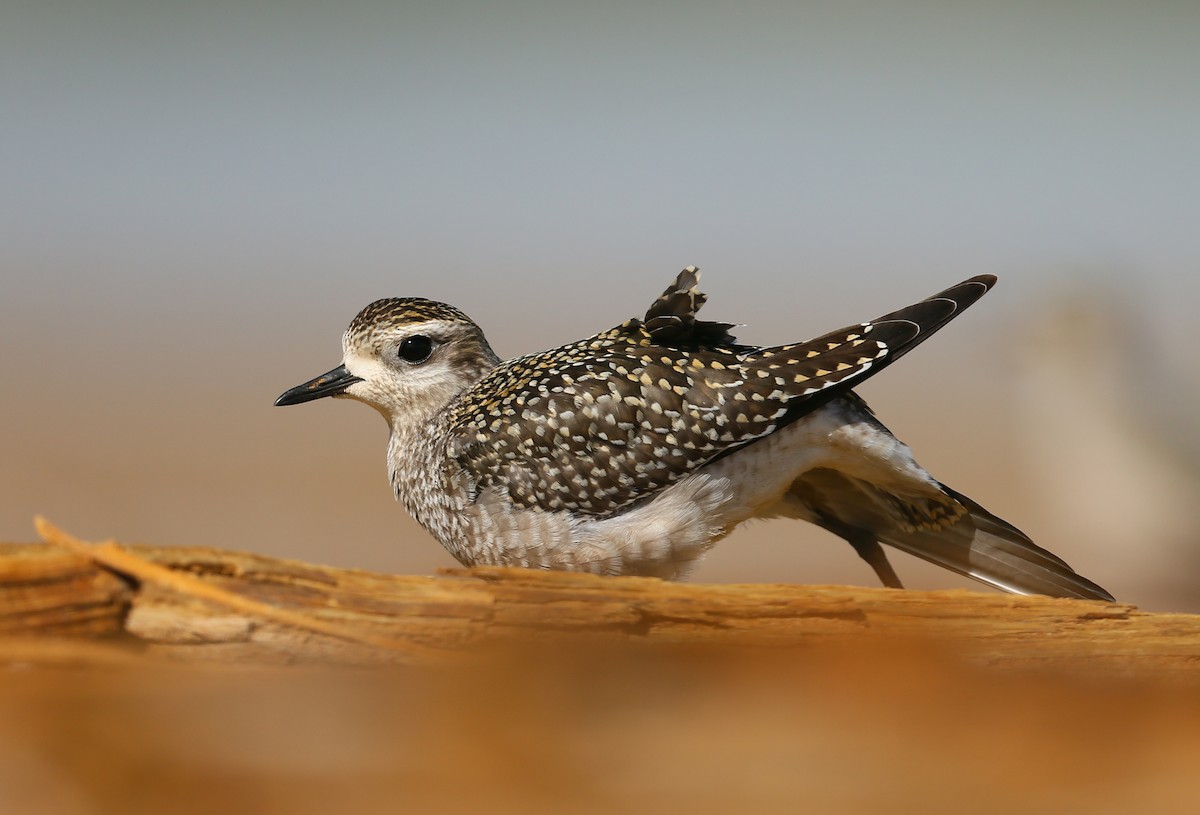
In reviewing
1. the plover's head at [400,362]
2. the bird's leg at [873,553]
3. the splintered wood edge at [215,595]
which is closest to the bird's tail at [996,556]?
the bird's leg at [873,553]

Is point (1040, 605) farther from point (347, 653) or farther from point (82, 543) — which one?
point (82, 543)

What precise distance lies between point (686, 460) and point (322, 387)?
1718 mm

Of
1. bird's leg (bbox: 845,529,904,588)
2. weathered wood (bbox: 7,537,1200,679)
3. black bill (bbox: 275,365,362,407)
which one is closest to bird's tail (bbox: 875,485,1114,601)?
bird's leg (bbox: 845,529,904,588)

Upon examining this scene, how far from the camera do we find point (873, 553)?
196 inches

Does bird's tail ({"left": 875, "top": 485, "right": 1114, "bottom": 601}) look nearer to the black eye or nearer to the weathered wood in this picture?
the weathered wood

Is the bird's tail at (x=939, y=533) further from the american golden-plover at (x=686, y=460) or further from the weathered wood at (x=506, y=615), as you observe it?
the weathered wood at (x=506, y=615)

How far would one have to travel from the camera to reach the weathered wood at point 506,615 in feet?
7.89

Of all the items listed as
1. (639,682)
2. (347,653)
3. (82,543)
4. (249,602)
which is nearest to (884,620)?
(639,682)

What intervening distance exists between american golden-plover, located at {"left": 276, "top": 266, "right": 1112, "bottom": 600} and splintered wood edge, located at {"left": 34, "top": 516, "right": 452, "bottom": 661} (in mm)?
1803

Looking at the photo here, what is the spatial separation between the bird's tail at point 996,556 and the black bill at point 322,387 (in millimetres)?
2508

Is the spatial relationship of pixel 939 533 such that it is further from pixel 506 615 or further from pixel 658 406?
pixel 506 615

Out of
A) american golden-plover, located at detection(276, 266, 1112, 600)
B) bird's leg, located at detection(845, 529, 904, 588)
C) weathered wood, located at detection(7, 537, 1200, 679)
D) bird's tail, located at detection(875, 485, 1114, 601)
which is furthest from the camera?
bird's leg, located at detection(845, 529, 904, 588)

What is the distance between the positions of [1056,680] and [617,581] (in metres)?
1.10

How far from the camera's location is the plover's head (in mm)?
5113
